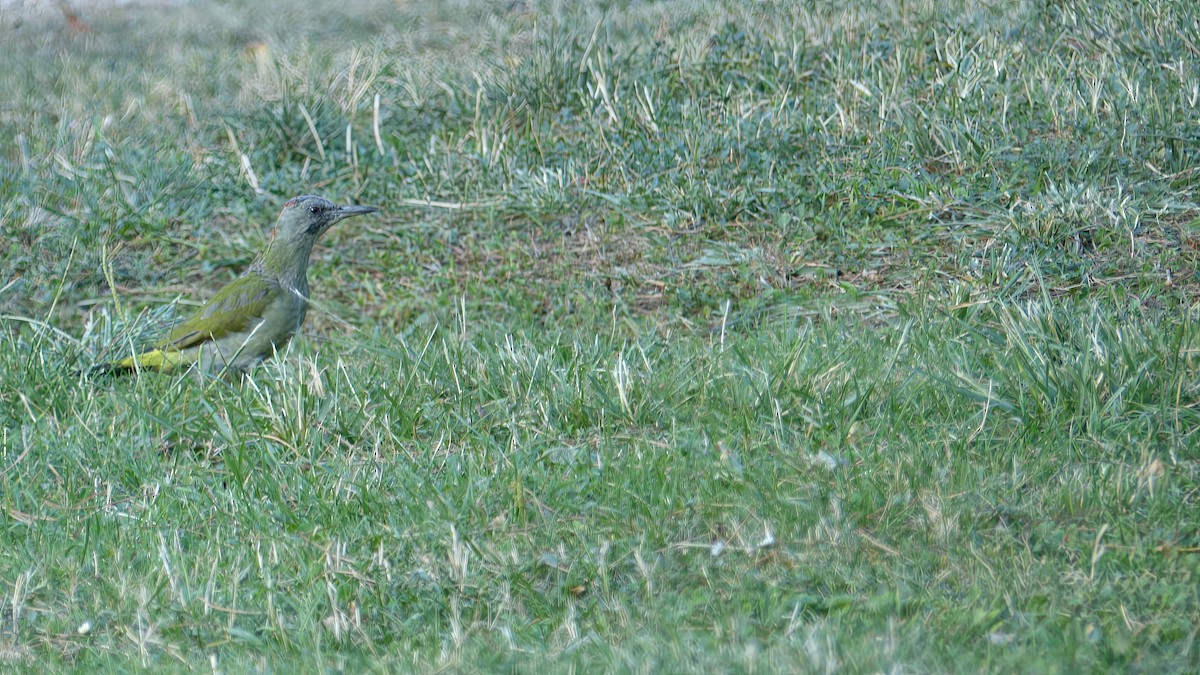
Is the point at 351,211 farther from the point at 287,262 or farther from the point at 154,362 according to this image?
the point at 154,362

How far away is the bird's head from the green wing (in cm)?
36

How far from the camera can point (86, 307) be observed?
22.8 feet

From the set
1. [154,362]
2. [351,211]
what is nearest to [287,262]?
[351,211]

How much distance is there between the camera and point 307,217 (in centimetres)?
642

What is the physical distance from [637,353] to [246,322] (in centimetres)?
191

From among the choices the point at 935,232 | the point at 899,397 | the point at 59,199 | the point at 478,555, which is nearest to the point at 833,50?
the point at 935,232

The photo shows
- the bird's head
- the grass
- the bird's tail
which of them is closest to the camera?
the grass

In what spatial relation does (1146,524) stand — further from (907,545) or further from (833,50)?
(833,50)

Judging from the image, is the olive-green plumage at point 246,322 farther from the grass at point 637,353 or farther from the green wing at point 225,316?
the grass at point 637,353

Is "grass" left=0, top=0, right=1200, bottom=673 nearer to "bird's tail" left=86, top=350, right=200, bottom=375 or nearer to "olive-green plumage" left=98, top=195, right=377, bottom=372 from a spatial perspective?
"bird's tail" left=86, top=350, right=200, bottom=375

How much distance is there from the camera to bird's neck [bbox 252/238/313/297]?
249 inches

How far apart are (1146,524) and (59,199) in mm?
6218

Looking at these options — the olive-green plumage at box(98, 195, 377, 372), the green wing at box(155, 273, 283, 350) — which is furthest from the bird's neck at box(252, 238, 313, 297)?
the green wing at box(155, 273, 283, 350)

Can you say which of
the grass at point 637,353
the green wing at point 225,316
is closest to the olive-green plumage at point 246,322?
the green wing at point 225,316
